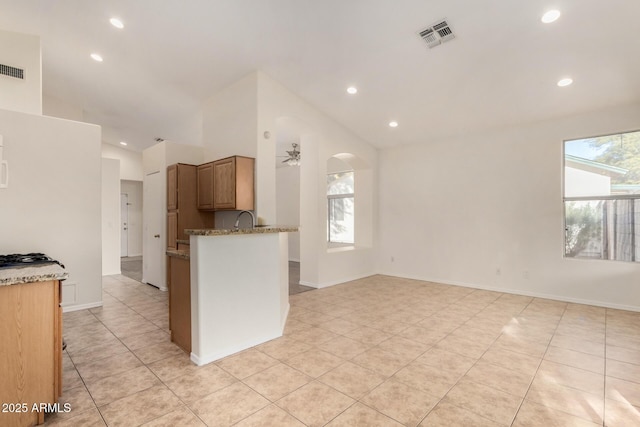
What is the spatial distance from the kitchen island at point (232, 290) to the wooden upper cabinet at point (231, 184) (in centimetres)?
140

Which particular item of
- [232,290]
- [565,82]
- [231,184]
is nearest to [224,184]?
[231,184]

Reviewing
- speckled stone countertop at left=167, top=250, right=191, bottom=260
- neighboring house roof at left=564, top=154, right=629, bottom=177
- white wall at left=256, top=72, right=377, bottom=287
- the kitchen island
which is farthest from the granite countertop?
neighboring house roof at left=564, top=154, right=629, bottom=177

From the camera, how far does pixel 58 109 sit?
21.2 feet

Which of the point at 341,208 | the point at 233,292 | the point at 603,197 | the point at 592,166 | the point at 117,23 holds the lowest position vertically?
the point at 233,292

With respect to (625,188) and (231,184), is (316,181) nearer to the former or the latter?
(231,184)

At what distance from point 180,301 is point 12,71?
430 centimetres

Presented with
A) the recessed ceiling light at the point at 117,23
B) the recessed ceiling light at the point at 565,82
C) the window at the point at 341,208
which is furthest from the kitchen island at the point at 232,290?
the window at the point at 341,208

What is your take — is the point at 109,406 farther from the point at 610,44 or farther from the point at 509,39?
the point at 610,44

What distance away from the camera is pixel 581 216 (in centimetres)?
453

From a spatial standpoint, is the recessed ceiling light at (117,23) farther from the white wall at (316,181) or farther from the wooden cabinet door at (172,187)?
the wooden cabinet door at (172,187)

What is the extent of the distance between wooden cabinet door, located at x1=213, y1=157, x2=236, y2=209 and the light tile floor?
175 cm

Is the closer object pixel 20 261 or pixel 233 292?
pixel 20 261

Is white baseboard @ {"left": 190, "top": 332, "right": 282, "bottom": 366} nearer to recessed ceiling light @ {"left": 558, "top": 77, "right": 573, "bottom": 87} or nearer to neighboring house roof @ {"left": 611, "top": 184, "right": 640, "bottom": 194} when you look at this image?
recessed ceiling light @ {"left": 558, "top": 77, "right": 573, "bottom": 87}

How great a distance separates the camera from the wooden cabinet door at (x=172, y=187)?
5.15 metres
